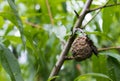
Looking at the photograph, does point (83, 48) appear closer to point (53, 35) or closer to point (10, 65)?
point (10, 65)

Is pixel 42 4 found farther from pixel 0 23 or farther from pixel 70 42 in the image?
pixel 70 42

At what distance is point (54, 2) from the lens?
159 cm

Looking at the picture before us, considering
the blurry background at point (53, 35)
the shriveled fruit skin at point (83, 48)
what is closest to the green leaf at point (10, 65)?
the blurry background at point (53, 35)

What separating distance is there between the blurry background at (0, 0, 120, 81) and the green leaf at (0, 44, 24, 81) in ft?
0.24

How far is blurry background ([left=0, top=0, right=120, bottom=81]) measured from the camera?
3.43 ft

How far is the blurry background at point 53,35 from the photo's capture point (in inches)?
41.1

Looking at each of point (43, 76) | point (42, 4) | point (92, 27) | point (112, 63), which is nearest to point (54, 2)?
point (42, 4)

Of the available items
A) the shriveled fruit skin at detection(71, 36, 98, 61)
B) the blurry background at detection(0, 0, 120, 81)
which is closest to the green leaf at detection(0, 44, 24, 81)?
the blurry background at detection(0, 0, 120, 81)

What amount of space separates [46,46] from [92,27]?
0.92ft

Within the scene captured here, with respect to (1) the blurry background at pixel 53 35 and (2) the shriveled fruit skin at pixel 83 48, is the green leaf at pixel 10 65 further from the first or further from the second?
(2) the shriveled fruit skin at pixel 83 48

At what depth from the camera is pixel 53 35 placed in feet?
5.23

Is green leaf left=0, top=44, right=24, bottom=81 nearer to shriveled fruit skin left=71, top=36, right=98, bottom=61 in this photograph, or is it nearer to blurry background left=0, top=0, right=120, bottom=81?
blurry background left=0, top=0, right=120, bottom=81

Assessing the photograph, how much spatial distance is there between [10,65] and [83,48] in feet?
0.69

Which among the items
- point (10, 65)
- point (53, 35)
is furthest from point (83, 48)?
point (53, 35)
